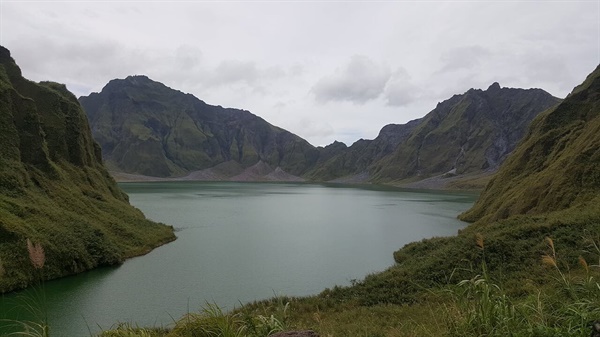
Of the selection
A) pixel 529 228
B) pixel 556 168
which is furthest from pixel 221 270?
pixel 556 168

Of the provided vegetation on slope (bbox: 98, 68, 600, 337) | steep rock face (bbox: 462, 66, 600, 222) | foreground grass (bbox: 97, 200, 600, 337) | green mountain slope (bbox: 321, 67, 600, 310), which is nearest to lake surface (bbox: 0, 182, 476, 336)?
foreground grass (bbox: 97, 200, 600, 337)

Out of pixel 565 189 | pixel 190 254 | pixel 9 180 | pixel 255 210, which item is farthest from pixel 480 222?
pixel 9 180

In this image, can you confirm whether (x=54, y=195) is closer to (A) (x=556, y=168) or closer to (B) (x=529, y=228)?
(B) (x=529, y=228)

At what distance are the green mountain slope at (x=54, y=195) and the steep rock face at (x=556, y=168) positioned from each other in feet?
145

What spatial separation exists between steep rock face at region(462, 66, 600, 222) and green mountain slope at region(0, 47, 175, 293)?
4422cm

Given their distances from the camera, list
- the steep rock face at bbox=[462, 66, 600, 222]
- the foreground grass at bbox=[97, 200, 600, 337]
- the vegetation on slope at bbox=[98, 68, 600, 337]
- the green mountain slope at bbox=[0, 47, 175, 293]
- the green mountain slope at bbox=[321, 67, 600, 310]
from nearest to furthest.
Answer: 1. the vegetation on slope at bbox=[98, 68, 600, 337]
2. the foreground grass at bbox=[97, 200, 600, 337]
3. the green mountain slope at bbox=[321, 67, 600, 310]
4. the green mountain slope at bbox=[0, 47, 175, 293]
5. the steep rock face at bbox=[462, 66, 600, 222]

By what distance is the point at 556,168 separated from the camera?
1984 inches

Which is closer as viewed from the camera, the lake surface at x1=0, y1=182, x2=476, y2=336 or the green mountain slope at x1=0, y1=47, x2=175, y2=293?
the lake surface at x1=0, y1=182, x2=476, y2=336

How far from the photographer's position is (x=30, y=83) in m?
57.8

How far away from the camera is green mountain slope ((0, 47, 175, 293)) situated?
31703 millimetres

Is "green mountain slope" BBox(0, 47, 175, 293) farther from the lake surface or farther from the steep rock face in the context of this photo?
the steep rock face

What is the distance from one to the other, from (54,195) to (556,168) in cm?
5939

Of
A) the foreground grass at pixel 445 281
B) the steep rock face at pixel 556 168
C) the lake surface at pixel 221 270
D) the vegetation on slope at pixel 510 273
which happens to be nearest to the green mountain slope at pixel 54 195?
the lake surface at pixel 221 270

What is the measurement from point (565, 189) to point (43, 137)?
204ft
